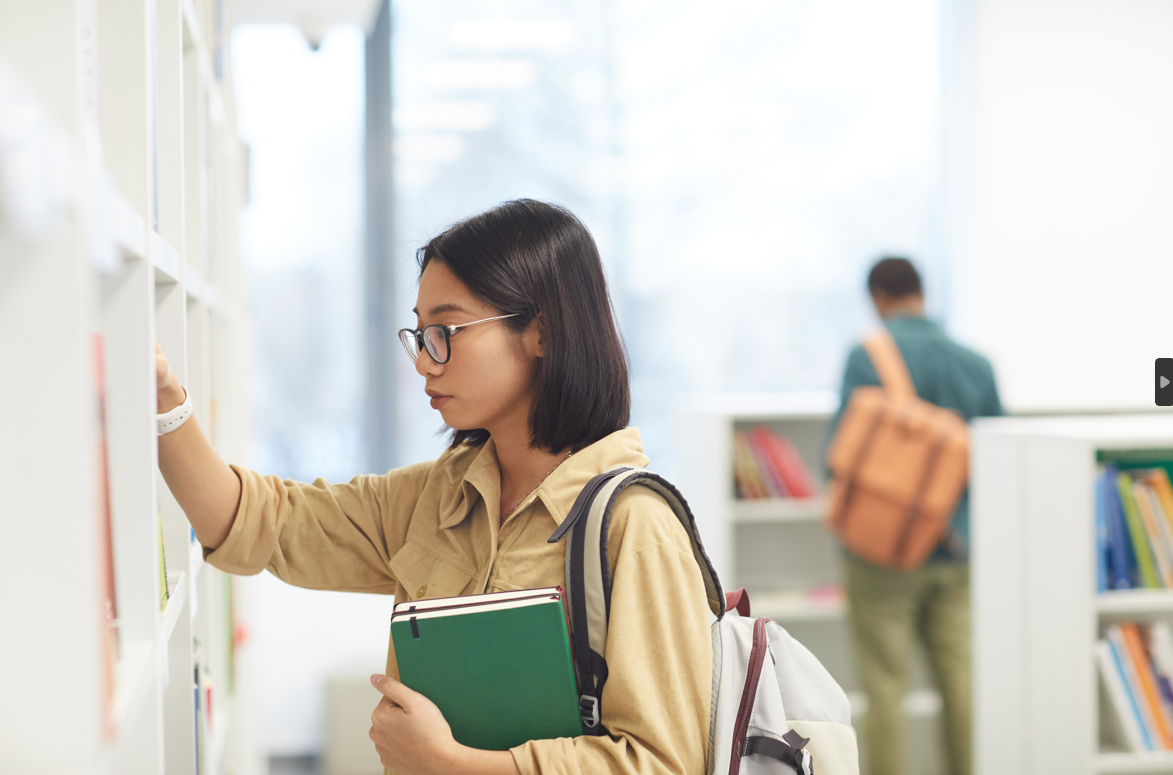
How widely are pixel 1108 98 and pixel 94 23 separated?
4797 mm

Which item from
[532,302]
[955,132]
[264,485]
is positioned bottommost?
[264,485]

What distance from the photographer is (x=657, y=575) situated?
1.01 m

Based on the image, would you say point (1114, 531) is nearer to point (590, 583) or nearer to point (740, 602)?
point (740, 602)

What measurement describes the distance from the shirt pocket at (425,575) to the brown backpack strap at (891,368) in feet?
7.62

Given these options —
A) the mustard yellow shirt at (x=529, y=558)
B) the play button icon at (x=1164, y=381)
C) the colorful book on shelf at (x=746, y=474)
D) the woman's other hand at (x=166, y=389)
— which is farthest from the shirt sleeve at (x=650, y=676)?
the colorful book on shelf at (x=746, y=474)

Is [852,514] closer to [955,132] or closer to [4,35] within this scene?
[955,132]

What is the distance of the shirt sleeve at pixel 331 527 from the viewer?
48.4 inches

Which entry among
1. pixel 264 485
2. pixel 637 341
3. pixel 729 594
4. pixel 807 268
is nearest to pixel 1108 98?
pixel 807 268

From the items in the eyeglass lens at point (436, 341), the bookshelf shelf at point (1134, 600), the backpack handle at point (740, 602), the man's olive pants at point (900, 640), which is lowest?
the man's olive pants at point (900, 640)

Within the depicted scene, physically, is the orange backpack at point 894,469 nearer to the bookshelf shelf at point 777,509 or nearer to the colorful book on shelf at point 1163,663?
the bookshelf shelf at point 777,509

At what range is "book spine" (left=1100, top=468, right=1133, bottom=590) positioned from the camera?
205 cm

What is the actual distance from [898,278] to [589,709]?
2585mm

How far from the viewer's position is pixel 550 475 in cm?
113

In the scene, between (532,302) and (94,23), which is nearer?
(94,23)
